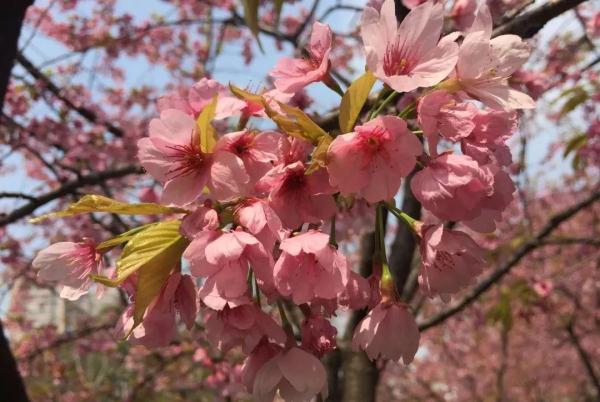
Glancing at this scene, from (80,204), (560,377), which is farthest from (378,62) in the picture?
(560,377)

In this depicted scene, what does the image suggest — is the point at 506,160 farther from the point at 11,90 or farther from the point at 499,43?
the point at 11,90

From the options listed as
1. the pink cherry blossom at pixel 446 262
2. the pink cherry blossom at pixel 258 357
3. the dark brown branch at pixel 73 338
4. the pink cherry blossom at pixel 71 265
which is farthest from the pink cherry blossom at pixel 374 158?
the dark brown branch at pixel 73 338

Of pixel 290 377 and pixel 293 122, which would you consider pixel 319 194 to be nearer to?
pixel 293 122

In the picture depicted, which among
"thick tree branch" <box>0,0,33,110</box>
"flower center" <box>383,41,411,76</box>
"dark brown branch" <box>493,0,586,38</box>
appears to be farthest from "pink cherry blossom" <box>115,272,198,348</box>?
"thick tree branch" <box>0,0,33,110</box>

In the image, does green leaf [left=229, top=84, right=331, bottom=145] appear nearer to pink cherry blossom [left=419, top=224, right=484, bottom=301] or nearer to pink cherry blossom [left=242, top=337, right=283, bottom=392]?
pink cherry blossom [left=419, top=224, right=484, bottom=301]

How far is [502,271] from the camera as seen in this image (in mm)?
2602

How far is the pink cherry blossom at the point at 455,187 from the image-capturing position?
27.6 inches

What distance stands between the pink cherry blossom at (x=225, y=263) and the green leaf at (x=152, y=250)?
2.0 inches

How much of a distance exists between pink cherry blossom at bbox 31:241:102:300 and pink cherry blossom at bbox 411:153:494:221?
0.55m

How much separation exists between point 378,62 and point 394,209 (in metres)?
0.23

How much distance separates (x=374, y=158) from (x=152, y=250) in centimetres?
34

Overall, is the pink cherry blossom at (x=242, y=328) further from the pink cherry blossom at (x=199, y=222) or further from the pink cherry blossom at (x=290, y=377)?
the pink cherry blossom at (x=199, y=222)

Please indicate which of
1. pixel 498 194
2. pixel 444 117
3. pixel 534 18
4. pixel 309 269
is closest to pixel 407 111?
pixel 444 117

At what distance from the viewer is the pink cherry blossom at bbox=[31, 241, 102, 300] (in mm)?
882
